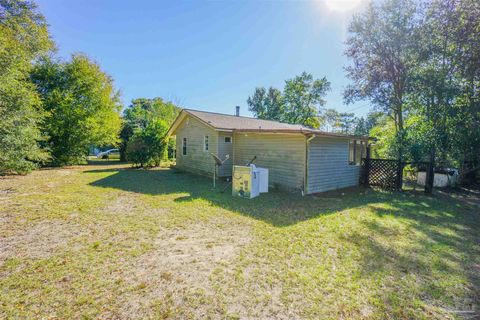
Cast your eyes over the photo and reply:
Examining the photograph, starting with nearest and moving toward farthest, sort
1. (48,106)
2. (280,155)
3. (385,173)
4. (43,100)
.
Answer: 1. (280,155)
2. (385,173)
3. (43,100)
4. (48,106)

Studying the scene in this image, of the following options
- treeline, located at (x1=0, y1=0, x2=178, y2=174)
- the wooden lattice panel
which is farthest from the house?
treeline, located at (x1=0, y1=0, x2=178, y2=174)

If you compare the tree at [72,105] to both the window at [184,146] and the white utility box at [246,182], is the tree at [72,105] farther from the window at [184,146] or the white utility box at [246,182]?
the white utility box at [246,182]

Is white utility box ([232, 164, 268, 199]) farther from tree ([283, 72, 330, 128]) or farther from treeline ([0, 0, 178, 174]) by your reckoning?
tree ([283, 72, 330, 128])

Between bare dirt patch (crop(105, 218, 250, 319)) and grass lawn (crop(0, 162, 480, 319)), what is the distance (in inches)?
0.6

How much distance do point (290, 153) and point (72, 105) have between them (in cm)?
1585

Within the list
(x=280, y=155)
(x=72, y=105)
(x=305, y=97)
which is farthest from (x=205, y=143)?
(x=305, y=97)

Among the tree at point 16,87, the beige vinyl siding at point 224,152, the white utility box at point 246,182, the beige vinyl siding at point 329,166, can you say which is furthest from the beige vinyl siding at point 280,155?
the tree at point 16,87

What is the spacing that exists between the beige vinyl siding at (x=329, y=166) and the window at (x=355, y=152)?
0.93ft

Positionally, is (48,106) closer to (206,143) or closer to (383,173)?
(206,143)

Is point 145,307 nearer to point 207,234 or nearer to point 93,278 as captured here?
point 93,278

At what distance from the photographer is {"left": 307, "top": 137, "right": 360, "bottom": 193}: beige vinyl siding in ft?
25.3

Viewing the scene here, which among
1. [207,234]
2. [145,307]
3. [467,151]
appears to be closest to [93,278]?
[145,307]

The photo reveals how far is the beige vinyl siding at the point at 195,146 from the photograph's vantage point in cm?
1119

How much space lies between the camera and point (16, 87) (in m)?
9.03
